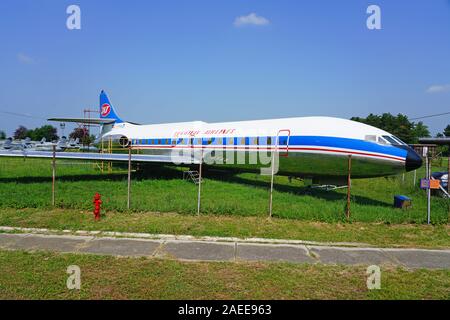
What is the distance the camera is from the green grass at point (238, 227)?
7.58 m

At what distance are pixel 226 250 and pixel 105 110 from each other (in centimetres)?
2749

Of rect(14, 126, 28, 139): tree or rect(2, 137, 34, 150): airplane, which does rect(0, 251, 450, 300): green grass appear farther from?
rect(14, 126, 28, 139): tree

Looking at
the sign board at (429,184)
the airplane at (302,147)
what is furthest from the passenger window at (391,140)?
the sign board at (429,184)

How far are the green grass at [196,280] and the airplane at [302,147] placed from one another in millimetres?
4896

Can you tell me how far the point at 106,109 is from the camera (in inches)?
1201

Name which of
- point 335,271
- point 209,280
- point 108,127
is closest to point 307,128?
point 335,271

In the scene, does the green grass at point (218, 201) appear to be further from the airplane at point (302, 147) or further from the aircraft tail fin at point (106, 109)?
the aircraft tail fin at point (106, 109)

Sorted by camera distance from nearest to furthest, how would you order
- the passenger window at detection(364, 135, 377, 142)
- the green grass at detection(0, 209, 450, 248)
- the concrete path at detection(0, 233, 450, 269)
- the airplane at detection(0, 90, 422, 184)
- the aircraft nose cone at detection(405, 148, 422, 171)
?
1. the concrete path at detection(0, 233, 450, 269)
2. the green grass at detection(0, 209, 450, 248)
3. the aircraft nose cone at detection(405, 148, 422, 171)
4. the airplane at detection(0, 90, 422, 184)
5. the passenger window at detection(364, 135, 377, 142)

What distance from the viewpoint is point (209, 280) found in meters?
5.02

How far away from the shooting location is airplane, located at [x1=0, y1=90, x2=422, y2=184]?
11.2 metres

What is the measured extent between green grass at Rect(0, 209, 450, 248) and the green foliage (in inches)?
3938

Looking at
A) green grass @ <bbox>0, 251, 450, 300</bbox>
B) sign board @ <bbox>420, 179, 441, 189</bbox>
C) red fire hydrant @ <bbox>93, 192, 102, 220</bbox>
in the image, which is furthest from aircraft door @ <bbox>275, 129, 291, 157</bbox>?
green grass @ <bbox>0, 251, 450, 300</bbox>

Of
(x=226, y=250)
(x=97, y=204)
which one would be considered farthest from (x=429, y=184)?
(x=97, y=204)
